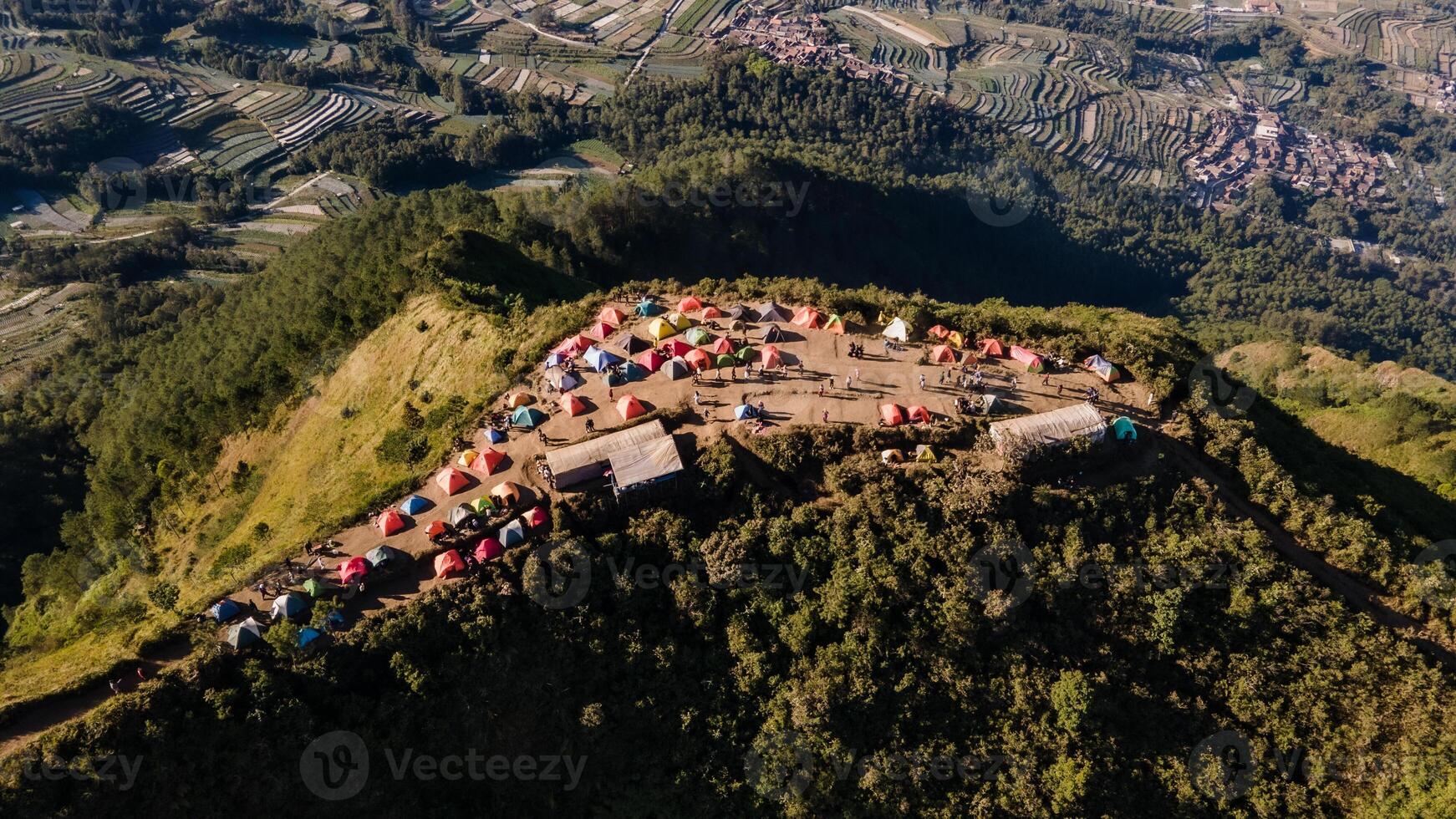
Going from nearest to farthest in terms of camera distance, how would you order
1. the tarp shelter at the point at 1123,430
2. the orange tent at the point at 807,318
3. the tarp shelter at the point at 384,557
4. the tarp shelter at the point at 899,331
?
the tarp shelter at the point at 384,557
the tarp shelter at the point at 1123,430
the tarp shelter at the point at 899,331
the orange tent at the point at 807,318

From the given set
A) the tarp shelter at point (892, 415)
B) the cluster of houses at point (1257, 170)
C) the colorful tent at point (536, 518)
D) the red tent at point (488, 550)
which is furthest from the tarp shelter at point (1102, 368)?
the cluster of houses at point (1257, 170)

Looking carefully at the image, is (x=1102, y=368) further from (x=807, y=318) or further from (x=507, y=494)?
(x=507, y=494)

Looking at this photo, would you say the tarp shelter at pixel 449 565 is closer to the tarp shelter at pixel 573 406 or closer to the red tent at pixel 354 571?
the red tent at pixel 354 571

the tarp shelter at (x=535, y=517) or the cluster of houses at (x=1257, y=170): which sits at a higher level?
the tarp shelter at (x=535, y=517)

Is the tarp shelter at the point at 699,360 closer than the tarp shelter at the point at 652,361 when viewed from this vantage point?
Yes

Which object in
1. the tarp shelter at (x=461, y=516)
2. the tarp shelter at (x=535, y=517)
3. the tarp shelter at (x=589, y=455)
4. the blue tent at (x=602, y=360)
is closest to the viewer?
the tarp shelter at (x=535, y=517)

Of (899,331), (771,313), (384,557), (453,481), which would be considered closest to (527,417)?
(453,481)
